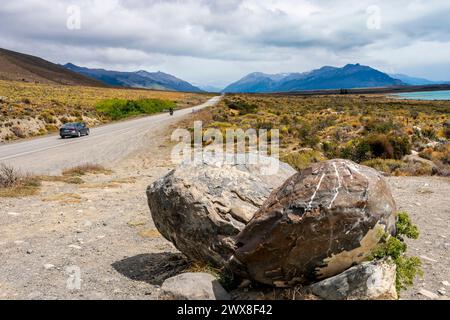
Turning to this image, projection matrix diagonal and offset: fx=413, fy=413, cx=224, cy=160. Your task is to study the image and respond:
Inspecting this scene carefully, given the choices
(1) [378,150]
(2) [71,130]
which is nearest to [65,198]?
(1) [378,150]

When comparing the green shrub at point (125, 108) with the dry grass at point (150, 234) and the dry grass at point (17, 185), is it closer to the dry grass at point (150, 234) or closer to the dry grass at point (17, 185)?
the dry grass at point (17, 185)

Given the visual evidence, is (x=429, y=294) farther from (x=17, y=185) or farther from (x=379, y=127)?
(x=379, y=127)

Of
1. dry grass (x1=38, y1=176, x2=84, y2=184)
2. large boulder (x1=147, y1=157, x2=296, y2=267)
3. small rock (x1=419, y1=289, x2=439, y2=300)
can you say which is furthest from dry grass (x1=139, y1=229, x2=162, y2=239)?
dry grass (x1=38, y1=176, x2=84, y2=184)

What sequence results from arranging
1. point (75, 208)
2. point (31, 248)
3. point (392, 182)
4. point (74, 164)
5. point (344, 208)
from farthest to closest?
point (74, 164), point (392, 182), point (75, 208), point (31, 248), point (344, 208)

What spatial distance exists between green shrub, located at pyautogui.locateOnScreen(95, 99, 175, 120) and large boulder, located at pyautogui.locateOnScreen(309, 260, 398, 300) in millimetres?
54125

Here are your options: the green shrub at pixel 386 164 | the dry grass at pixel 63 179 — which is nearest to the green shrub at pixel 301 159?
the green shrub at pixel 386 164

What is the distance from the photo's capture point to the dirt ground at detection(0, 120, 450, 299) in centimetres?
659

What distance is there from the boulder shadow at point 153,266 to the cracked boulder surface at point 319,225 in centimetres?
194

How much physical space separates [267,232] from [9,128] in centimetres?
3623

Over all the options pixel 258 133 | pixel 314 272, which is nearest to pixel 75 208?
pixel 314 272

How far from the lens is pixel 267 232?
5527 millimetres

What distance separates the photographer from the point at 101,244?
8.85 meters

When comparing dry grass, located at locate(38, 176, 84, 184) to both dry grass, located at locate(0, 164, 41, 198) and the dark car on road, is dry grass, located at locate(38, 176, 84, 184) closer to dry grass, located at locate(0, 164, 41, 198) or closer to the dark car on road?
dry grass, located at locate(0, 164, 41, 198)
